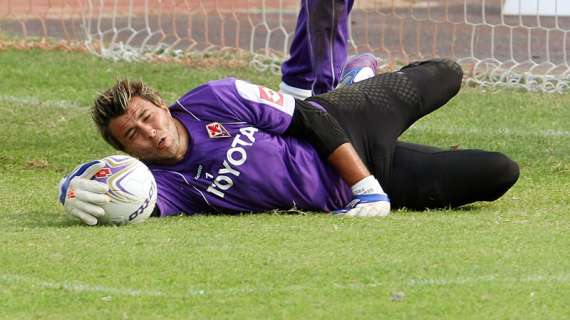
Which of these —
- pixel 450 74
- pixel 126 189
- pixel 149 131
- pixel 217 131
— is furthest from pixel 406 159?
pixel 126 189

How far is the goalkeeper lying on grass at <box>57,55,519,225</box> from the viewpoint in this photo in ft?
21.6

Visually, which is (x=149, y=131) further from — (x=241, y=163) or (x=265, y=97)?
(x=265, y=97)

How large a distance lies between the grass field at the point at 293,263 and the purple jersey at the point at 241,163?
0.43ft

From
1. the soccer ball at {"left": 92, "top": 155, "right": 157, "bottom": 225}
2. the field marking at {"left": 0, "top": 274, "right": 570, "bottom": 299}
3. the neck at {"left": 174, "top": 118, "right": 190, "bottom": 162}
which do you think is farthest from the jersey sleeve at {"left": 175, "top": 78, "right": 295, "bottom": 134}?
the field marking at {"left": 0, "top": 274, "right": 570, "bottom": 299}

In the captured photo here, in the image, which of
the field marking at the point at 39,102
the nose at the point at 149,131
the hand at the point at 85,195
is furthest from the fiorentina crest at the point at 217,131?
the field marking at the point at 39,102

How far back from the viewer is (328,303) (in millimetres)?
4879

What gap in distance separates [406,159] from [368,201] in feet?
1.90

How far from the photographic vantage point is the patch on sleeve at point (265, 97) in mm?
6719

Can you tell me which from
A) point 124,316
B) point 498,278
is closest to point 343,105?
point 498,278

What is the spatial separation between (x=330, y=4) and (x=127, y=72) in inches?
137

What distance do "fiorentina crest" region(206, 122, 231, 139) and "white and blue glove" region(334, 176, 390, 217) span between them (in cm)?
71

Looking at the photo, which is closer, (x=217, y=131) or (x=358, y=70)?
(x=217, y=131)

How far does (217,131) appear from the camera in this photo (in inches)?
262

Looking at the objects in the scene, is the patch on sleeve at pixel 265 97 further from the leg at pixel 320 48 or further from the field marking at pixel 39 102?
the field marking at pixel 39 102
